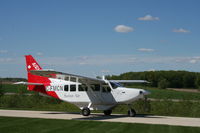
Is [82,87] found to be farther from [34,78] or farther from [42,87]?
[34,78]

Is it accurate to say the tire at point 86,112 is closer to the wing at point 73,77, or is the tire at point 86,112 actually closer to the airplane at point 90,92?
the airplane at point 90,92

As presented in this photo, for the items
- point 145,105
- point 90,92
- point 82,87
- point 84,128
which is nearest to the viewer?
point 84,128

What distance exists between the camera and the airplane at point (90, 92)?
2042 cm

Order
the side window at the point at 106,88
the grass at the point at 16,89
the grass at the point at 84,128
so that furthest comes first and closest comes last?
the grass at the point at 16,89
the side window at the point at 106,88
the grass at the point at 84,128

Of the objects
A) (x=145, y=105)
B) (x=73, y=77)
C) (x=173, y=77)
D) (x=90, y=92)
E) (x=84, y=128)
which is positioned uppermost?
(x=173, y=77)

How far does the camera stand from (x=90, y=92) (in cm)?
2138

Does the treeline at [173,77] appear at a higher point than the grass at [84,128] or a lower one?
higher

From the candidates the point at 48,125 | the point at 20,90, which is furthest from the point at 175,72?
the point at 48,125

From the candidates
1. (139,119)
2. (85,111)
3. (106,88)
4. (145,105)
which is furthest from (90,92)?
(145,105)

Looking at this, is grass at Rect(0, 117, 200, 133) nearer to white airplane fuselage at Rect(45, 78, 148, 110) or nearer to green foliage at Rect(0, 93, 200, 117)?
A: white airplane fuselage at Rect(45, 78, 148, 110)

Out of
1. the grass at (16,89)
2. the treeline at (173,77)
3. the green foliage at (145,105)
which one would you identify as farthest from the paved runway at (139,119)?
the treeline at (173,77)

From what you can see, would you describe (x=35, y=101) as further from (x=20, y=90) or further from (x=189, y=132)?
(x=189, y=132)

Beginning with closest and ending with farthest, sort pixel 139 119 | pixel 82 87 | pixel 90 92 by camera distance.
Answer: pixel 139 119 → pixel 90 92 → pixel 82 87

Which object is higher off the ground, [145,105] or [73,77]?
[73,77]
